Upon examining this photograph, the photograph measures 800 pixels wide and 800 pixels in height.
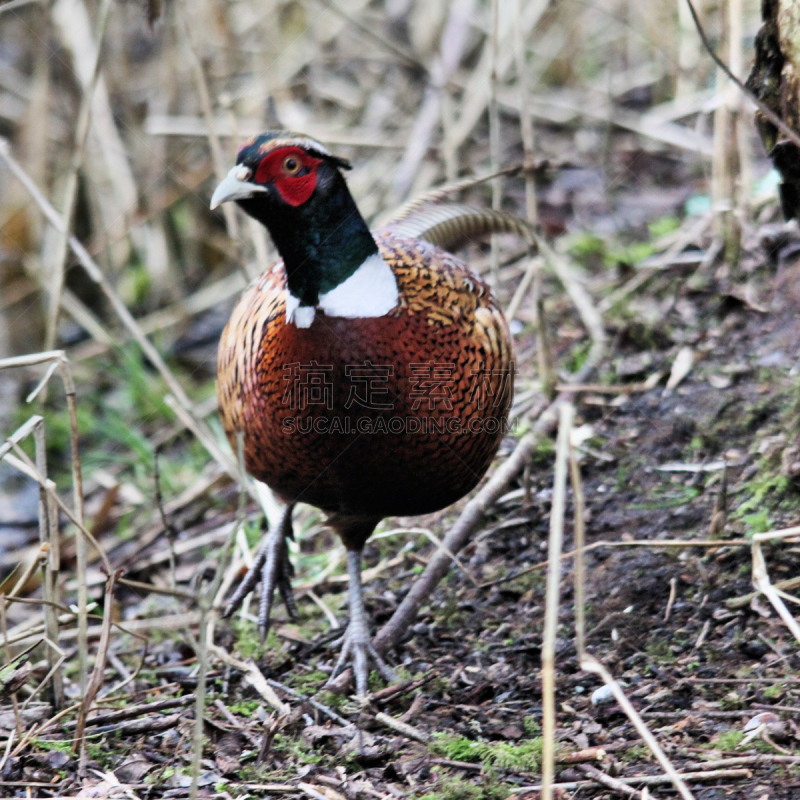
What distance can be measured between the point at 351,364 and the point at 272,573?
1.09 metres

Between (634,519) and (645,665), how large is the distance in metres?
0.70

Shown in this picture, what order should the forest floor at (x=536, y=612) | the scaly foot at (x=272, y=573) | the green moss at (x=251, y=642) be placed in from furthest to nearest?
the scaly foot at (x=272, y=573) → the green moss at (x=251, y=642) → the forest floor at (x=536, y=612)

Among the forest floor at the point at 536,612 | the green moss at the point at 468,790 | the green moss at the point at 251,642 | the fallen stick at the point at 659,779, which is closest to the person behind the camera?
the fallen stick at the point at 659,779

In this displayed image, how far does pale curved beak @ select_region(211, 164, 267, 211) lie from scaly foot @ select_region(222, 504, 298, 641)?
1.26 m

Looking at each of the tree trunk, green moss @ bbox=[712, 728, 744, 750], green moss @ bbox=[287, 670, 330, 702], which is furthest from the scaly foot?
the tree trunk

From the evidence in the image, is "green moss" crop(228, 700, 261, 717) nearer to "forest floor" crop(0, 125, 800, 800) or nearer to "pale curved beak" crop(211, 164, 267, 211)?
"forest floor" crop(0, 125, 800, 800)

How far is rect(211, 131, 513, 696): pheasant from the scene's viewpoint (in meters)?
2.38

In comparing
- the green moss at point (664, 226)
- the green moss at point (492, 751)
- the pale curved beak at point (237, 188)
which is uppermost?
the pale curved beak at point (237, 188)

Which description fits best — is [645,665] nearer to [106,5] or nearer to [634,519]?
[634,519]

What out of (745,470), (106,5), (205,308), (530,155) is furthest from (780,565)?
(205,308)

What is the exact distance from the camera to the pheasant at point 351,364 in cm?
238

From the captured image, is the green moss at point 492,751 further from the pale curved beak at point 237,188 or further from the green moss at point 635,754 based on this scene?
the pale curved beak at point 237,188

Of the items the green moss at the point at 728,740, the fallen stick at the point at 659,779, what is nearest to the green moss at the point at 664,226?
the green moss at the point at 728,740

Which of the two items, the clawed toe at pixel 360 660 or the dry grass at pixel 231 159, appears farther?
the dry grass at pixel 231 159
